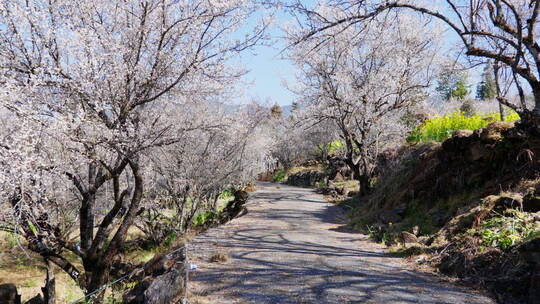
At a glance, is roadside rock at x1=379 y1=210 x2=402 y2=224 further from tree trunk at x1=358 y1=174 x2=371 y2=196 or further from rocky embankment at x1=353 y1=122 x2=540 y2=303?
tree trunk at x1=358 y1=174 x2=371 y2=196

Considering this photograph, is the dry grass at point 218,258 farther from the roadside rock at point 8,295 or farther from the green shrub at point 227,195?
the green shrub at point 227,195

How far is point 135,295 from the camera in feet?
15.7

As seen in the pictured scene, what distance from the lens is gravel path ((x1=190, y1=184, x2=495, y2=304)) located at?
436 centimetres

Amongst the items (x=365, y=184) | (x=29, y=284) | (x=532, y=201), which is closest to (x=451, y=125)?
(x=365, y=184)

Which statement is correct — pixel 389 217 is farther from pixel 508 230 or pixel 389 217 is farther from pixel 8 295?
pixel 8 295

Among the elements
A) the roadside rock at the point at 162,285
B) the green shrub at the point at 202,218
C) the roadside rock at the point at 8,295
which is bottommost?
the roadside rock at the point at 8,295

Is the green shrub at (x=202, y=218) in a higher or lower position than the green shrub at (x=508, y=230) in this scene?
lower

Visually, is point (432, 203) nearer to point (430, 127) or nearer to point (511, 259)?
point (511, 259)

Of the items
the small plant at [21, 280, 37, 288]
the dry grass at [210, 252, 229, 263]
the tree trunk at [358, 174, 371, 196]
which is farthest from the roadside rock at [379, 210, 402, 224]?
the small plant at [21, 280, 37, 288]

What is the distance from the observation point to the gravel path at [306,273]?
4.36 meters

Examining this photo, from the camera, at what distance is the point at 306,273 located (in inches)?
210

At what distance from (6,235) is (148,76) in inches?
577

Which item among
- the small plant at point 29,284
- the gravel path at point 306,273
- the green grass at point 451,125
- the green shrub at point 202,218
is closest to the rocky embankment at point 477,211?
the gravel path at point 306,273

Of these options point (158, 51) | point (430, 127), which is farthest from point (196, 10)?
point (430, 127)
